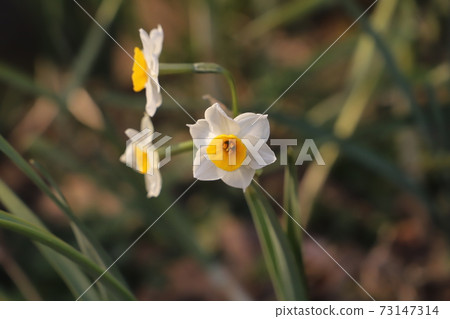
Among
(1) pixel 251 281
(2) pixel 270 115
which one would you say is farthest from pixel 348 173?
(2) pixel 270 115

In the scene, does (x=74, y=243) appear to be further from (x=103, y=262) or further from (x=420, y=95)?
(x=420, y=95)

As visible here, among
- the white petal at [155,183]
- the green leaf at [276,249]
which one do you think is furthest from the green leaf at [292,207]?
the white petal at [155,183]

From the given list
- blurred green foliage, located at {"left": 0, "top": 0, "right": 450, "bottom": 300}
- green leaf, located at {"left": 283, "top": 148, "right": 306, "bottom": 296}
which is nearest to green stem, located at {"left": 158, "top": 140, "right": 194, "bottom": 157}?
green leaf, located at {"left": 283, "top": 148, "right": 306, "bottom": 296}

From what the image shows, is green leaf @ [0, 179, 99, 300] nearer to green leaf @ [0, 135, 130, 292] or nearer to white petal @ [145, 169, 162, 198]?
green leaf @ [0, 135, 130, 292]

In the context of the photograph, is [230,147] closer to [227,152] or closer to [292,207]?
[227,152]

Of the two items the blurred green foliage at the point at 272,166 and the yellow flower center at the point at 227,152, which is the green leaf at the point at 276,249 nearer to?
the yellow flower center at the point at 227,152

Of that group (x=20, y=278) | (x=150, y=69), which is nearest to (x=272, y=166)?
(x=20, y=278)
